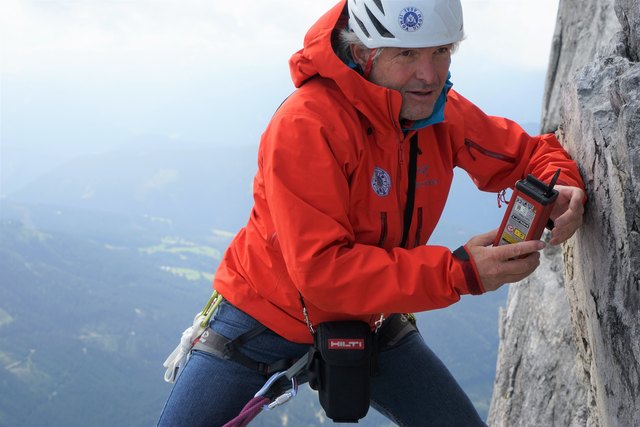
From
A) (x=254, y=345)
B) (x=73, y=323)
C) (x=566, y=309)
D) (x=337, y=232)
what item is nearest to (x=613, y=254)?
(x=337, y=232)

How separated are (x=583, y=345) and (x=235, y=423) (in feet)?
9.63

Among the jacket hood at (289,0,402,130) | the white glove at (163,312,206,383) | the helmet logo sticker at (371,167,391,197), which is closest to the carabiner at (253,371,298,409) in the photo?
the white glove at (163,312,206,383)

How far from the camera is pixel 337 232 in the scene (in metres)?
3.68

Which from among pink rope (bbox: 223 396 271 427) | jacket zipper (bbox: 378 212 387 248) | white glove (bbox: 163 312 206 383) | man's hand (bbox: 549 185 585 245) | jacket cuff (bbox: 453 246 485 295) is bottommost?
pink rope (bbox: 223 396 271 427)

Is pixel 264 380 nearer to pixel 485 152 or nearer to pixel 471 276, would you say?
pixel 471 276

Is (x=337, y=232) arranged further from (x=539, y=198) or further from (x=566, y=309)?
(x=566, y=309)

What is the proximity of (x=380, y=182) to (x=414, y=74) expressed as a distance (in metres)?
0.72

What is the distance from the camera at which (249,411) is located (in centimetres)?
448

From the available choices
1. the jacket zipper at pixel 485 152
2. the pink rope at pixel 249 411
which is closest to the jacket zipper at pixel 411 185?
the jacket zipper at pixel 485 152

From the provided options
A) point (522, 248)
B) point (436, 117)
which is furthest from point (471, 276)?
point (436, 117)

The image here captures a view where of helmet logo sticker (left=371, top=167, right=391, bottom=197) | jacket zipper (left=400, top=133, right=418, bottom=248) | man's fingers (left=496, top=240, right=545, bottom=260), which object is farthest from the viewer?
jacket zipper (left=400, top=133, right=418, bottom=248)

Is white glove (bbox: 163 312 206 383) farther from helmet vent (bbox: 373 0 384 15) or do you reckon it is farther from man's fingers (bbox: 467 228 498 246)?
helmet vent (bbox: 373 0 384 15)

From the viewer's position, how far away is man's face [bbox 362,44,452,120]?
156 inches

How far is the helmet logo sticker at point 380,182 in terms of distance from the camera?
4.13 m
